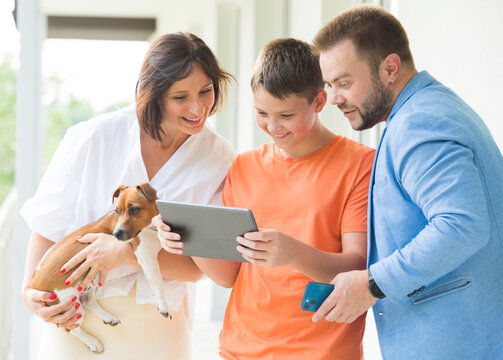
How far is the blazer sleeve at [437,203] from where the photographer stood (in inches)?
43.0

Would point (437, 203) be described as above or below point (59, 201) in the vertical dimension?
above

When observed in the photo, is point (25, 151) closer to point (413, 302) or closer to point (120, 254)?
point (120, 254)

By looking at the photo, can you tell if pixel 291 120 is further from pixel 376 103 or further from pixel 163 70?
pixel 163 70

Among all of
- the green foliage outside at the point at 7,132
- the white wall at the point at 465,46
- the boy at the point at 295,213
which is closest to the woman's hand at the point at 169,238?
the boy at the point at 295,213

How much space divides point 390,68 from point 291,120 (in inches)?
11.8

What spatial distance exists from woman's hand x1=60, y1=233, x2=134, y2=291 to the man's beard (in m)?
0.81

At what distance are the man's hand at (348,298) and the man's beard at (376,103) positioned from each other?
0.38 m

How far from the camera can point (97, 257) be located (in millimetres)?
1630

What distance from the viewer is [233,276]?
164cm

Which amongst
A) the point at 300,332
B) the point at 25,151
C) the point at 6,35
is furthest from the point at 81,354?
the point at 6,35

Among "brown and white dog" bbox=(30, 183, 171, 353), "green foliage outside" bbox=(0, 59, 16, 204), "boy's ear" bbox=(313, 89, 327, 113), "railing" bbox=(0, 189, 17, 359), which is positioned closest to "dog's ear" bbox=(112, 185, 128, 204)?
"brown and white dog" bbox=(30, 183, 171, 353)

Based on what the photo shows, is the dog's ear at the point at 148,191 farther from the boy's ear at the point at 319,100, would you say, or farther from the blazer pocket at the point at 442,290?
the blazer pocket at the point at 442,290

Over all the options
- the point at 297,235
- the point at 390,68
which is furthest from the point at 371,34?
the point at 297,235

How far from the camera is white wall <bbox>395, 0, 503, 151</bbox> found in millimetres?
1737
